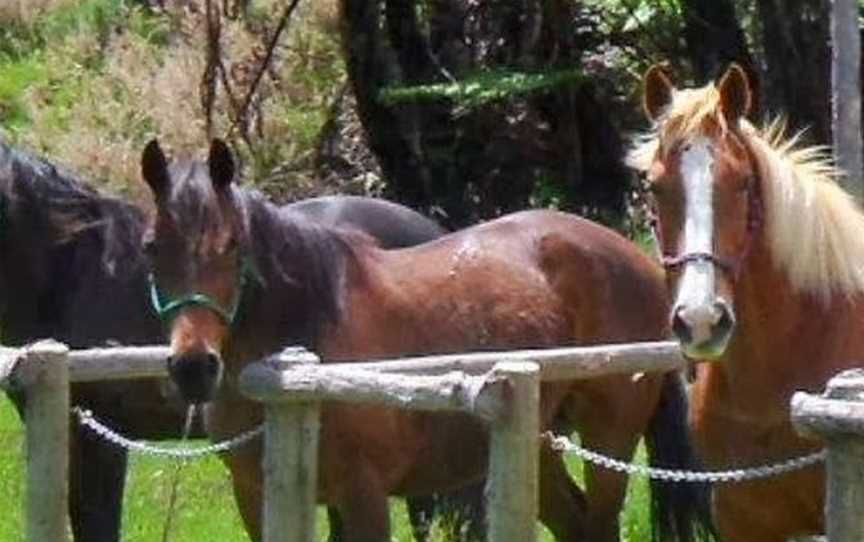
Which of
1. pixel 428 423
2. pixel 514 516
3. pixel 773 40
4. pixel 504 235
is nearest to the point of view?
pixel 514 516

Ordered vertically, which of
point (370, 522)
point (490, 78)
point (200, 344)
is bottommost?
point (370, 522)

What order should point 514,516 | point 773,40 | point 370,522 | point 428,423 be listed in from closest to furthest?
1. point 514,516
2. point 370,522
3. point 428,423
4. point 773,40

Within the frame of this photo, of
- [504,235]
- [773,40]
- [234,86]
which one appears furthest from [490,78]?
[504,235]

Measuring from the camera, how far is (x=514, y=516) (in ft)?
16.9

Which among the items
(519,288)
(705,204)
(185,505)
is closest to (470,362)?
(705,204)

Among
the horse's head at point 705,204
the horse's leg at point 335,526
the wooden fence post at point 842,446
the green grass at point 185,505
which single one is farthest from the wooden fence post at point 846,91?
the wooden fence post at point 842,446

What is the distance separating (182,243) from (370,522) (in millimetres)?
1031

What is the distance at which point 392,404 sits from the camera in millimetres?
5633

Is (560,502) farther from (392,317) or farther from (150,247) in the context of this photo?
(150,247)

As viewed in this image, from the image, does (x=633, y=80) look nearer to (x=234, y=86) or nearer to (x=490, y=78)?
(x=490, y=78)

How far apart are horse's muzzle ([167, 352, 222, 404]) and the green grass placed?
227cm

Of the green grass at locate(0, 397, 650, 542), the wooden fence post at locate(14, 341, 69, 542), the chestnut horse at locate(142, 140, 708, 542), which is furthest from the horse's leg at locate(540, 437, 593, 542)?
the wooden fence post at locate(14, 341, 69, 542)

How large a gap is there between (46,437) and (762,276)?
80.1 inches

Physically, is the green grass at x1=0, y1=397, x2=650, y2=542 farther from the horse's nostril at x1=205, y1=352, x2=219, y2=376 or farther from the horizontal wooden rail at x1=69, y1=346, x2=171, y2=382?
the horse's nostril at x1=205, y1=352, x2=219, y2=376
